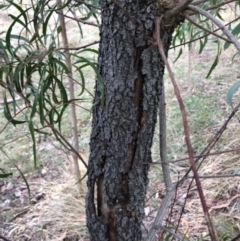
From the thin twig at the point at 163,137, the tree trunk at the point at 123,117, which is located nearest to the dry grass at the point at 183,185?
the thin twig at the point at 163,137

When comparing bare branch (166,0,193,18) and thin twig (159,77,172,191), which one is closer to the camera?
bare branch (166,0,193,18)

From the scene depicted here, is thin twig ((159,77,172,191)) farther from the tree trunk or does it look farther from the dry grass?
the dry grass

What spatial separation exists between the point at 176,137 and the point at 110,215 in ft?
5.83

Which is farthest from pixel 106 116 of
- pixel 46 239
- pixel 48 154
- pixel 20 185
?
pixel 48 154

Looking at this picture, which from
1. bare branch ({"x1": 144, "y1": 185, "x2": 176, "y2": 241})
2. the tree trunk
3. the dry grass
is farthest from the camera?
the dry grass

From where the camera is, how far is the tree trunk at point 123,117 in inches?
26.7

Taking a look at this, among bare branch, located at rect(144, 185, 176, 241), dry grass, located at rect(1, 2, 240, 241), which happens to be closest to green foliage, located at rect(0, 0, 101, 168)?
bare branch, located at rect(144, 185, 176, 241)

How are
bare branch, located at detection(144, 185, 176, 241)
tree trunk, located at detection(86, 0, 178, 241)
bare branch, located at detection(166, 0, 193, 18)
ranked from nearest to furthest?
bare branch, located at detection(166, 0, 193, 18), tree trunk, located at detection(86, 0, 178, 241), bare branch, located at detection(144, 185, 176, 241)

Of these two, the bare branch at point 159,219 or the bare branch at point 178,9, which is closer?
the bare branch at point 178,9

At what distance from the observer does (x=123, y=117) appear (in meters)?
0.75

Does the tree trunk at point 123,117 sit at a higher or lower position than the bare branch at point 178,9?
lower

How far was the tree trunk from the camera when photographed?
68 centimetres

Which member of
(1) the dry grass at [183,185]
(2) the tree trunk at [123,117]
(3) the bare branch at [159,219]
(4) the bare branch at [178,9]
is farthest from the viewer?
(1) the dry grass at [183,185]

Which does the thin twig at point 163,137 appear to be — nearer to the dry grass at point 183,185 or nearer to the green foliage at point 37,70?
the green foliage at point 37,70
